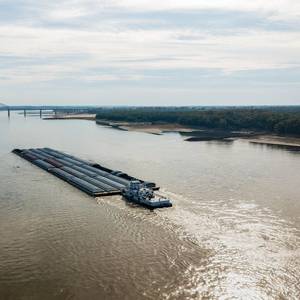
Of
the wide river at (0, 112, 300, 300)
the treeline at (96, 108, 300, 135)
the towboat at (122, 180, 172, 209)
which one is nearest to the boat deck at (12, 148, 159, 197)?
the wide river at (0, 112, 300, 300)

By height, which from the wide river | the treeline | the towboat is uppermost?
the treeline

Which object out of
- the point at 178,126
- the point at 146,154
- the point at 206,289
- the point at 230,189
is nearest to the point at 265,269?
the point at 206,289

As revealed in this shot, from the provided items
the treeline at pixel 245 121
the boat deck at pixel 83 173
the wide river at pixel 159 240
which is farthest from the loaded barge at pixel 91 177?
the treeline at pixel 245 121

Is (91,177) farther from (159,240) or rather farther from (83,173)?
(159,240)

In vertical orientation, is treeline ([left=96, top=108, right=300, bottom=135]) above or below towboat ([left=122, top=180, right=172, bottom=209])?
above

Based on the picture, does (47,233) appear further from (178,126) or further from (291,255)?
(178,126)

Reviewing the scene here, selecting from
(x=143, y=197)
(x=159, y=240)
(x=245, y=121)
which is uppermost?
(x=245, y=121)

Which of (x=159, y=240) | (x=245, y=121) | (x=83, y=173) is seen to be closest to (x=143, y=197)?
(x=159, y=240)

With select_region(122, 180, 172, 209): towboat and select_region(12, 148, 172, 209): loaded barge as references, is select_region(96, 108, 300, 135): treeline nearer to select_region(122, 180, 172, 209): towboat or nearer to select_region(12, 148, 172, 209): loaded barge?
select_region(12, 148, 172, 209): loaded barge
